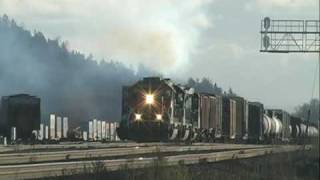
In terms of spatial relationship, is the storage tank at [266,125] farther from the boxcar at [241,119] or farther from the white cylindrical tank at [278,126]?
the boxcar at [241,119]

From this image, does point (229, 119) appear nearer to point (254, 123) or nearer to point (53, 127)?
point (254, 123)

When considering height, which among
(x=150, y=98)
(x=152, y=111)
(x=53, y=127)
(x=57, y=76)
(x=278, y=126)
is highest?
(x=57, y=76)

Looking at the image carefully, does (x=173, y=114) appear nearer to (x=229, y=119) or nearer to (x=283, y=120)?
(x=229, y=119)

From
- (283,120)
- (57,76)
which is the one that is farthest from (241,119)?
(57,76)

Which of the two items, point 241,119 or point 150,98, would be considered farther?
point 241,119

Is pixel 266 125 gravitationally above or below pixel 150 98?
below

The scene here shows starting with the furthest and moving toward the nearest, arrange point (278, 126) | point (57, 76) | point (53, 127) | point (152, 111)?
point (57, 76) → point (278, 126) → point (53, 127) → point (152, 111)

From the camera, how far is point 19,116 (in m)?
42.2

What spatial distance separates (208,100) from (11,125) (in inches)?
474

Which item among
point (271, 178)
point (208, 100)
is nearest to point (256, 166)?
point (271, 178)

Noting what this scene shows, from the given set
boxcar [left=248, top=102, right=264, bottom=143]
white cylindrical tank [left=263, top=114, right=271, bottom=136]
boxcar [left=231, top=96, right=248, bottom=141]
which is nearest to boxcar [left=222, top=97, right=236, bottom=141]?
boxcar [left=231, top=96, right=248, bottom=141]

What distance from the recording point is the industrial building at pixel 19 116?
42094mm

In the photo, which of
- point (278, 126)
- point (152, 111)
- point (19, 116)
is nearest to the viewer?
point (152, 111)

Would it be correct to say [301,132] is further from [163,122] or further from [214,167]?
[214,167]
